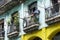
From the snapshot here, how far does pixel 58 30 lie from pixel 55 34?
2.57 feet

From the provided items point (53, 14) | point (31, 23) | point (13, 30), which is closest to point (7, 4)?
point (13, 30)

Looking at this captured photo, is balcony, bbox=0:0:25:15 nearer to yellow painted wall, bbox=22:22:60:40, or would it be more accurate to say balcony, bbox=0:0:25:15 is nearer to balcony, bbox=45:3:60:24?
yellow painted wall, bbox=22:22:60:40

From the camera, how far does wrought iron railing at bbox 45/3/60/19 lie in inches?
770

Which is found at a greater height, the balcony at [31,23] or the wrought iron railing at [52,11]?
the wrought iron railing at [52,11]

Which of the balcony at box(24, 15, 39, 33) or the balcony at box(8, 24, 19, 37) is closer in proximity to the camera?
the balcony at box(24, 15, 39, 33)

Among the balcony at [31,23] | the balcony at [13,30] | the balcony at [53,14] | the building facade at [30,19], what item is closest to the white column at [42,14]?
the building facade at [30,19]

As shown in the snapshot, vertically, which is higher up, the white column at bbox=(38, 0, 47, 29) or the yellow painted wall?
the white column at bbox=(38, 0, 47, 29)

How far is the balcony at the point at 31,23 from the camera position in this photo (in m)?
21.2

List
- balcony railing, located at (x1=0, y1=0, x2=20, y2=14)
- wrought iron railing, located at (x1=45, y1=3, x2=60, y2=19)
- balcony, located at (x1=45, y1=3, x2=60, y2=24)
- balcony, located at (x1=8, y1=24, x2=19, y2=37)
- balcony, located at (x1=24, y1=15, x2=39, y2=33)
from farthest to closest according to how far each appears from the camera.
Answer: balcony railing, located at (x1=0, y1=0, x2=20, y2=14), balcony, located at (x1=8, y1=24, x2=19, y2=37), balcony, located at (x1=24, y1=15, x2=39, y2=33), wrought iron railing, located at (x1=45, y1=3, x2=60, y2=19), balcony, located at (x1=45, y1=3, x2=60, y2=24)

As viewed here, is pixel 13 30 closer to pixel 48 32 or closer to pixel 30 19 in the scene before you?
pixel 30 19

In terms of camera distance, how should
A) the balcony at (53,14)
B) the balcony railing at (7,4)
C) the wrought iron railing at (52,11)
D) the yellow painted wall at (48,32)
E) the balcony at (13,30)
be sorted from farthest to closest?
1. the balcony railing at (7,4)
2. the balcony at (13,30)
3. the wrought iron railing at (52,11)
4. the yellow painted wall at (48,32)
5. the balcony at (53,14)

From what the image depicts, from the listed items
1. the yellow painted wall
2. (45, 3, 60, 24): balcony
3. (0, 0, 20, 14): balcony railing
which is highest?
(0, 0, 20, 14): balcony railing

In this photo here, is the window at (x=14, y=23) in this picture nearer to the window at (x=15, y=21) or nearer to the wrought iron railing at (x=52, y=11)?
the window at (x=15, y=21)

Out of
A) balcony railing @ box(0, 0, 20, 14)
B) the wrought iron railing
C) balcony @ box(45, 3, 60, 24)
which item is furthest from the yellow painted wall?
balcony railing @ box(0, 0, 20, 14)
